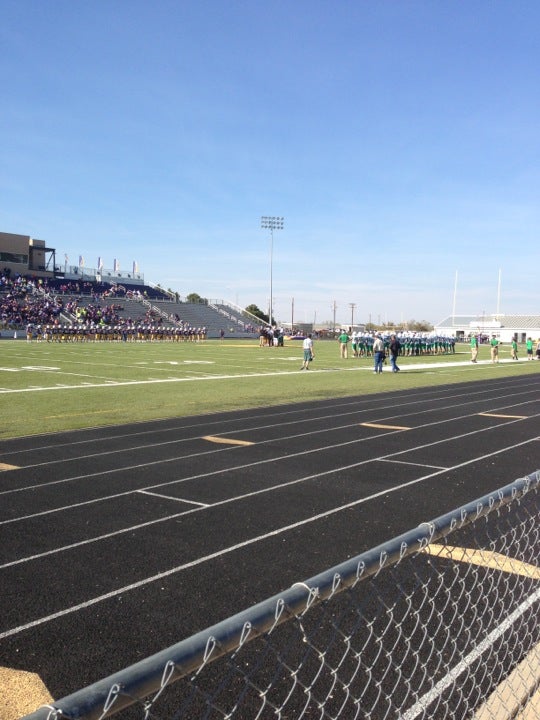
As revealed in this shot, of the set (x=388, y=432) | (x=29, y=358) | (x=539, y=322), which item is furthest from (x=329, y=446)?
(x=539, y=322)

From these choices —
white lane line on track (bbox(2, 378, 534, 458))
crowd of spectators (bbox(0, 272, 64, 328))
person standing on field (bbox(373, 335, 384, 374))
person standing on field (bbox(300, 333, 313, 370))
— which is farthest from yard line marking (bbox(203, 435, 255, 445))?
crowd of spectators (bbox(0, 272, 64, 328))

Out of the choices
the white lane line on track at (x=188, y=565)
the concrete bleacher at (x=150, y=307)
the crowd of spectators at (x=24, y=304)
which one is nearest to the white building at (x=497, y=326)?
the concrete bleacher at (x=150, y=307)

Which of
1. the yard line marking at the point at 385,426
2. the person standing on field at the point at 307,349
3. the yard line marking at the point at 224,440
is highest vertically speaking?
the person standing on field at the point at 307,349

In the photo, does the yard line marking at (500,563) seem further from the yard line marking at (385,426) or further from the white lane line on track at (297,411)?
the yard line marking at (385,426)

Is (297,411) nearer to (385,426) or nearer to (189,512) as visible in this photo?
(385,426)

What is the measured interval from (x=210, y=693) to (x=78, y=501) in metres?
3.89

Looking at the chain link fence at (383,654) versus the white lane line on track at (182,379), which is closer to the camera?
the chain link fence at (383,654)

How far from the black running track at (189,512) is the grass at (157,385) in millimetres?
1817

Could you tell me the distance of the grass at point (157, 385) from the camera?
1386cm

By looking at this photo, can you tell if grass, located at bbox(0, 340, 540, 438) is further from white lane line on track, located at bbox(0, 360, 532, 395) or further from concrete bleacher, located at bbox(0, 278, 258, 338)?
concrete bleacher, located at bbox(0, 278, 258, 338)

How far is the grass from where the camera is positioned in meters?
13.9

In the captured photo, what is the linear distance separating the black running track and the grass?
182 centimetres

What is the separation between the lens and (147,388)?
19.1m

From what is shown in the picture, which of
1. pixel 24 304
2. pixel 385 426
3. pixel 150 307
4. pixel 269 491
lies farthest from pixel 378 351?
pixel 150 307
